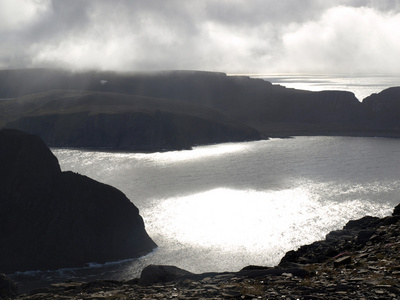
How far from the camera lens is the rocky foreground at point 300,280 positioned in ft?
77.0

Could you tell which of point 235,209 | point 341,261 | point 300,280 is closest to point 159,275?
point 300,280

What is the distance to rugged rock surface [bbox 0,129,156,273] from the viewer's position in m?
84.5

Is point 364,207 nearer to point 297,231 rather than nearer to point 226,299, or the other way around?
point 297,231

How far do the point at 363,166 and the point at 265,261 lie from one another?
12500cm


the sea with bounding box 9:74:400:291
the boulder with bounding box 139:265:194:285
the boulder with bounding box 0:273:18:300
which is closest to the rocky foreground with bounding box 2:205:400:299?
the boulder with bounding box 139:265:194:285

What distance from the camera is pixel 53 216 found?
289ft

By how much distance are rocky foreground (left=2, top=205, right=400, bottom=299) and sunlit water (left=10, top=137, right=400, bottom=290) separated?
163 feet

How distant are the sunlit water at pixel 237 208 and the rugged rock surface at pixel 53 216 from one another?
3362 millimetres

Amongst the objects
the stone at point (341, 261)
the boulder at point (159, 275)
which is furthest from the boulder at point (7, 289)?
the stone at point (341, 261)

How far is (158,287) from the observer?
2783cm

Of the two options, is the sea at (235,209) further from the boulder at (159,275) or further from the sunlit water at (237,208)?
the boulder at (159,275)

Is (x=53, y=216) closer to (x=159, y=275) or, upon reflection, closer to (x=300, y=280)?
(x=159, y=275)

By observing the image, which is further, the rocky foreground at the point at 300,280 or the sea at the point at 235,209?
the sea at the point at 235,209

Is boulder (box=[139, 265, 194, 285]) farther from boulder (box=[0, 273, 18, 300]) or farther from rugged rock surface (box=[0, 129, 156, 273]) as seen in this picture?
rugged rock surface (box=[0, 129, 156, 273])
